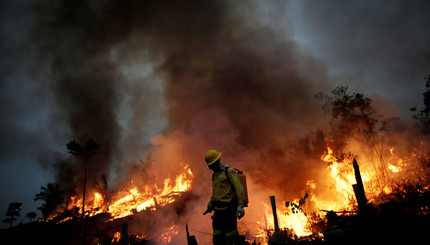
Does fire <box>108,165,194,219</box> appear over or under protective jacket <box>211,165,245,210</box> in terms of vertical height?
over

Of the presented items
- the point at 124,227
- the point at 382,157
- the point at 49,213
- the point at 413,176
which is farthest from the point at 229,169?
the point at 49,213

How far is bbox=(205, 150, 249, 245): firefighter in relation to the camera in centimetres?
391

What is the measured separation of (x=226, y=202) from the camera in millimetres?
4117

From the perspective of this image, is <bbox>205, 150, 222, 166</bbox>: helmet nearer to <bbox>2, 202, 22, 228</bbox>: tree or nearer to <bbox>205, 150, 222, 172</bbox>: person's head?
<bbox>205, 150, 222, 172</bbox>: person's head

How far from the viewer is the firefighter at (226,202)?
12.8 feet

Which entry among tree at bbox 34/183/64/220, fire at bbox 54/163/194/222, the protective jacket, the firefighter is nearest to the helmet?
the firefighter

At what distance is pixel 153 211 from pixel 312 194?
21237mm

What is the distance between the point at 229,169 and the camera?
421 cm

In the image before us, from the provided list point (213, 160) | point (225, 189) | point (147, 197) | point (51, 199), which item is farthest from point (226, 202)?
point (51, 199)

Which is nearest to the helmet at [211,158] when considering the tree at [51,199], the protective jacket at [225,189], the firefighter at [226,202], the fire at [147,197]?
the firefighter at [226,202]

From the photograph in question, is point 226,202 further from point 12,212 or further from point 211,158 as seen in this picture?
point 12,212

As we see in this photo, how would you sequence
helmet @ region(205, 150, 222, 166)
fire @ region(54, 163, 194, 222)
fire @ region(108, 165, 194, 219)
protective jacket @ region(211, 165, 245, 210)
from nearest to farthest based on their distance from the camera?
1. protective jacket @ region(211, 165, 245, 210)
2. helmet @ region(205, 150, 222, 166)
3. fire @ region(108, 165, 194, 219)
4. fire @ region(54, 163, 194, 222)

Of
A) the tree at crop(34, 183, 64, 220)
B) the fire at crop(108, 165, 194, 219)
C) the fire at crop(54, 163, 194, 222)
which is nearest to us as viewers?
the fire at crop(108, 165, 194, 219)

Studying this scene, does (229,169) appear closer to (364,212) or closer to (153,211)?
(364,212)
